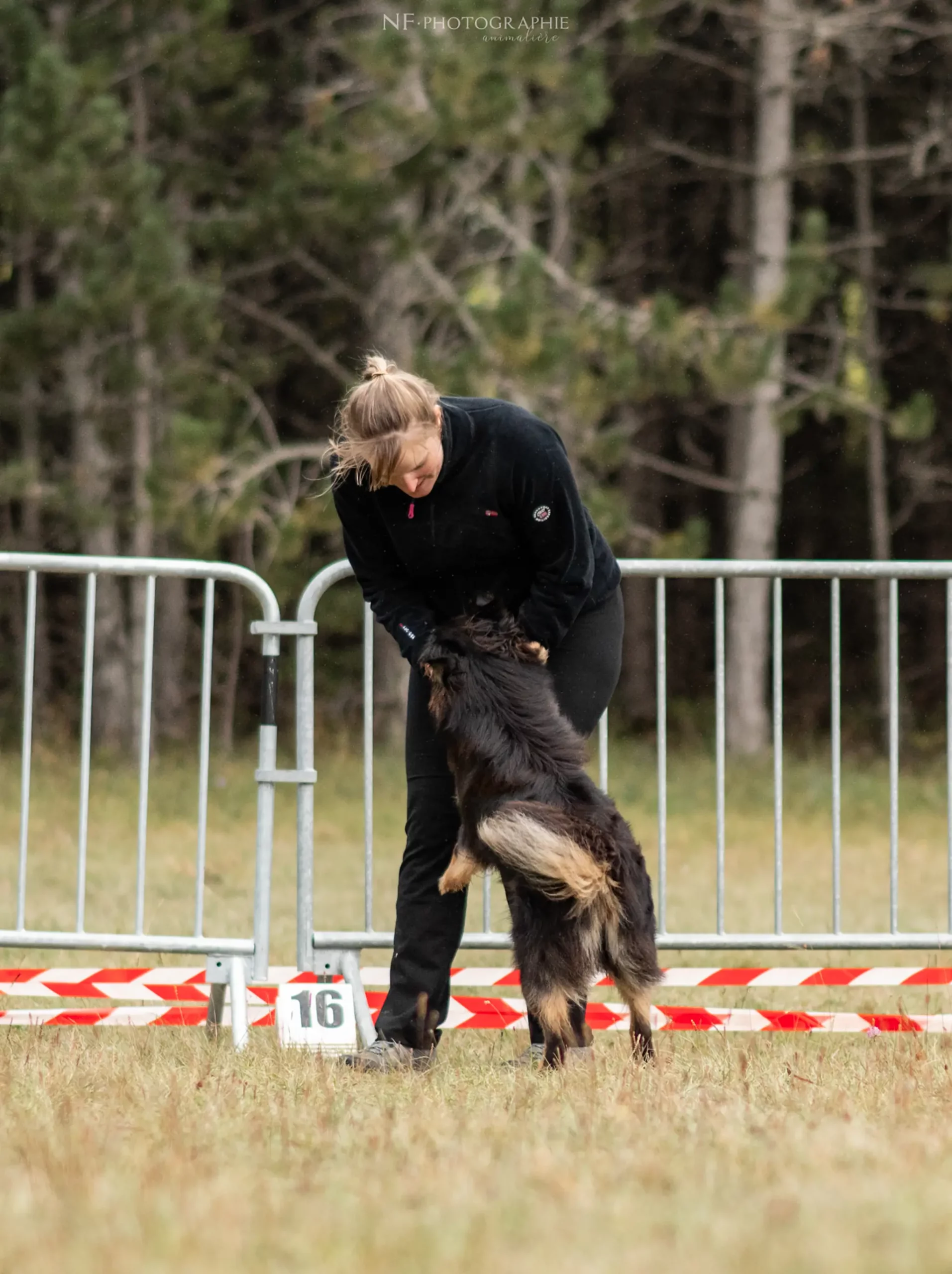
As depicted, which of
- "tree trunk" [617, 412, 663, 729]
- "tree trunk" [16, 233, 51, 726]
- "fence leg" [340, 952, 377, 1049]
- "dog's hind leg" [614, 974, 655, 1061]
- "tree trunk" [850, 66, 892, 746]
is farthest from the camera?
"tree trunk" [617, 412, 663, 729]

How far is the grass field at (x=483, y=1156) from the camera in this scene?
2465 millimetres

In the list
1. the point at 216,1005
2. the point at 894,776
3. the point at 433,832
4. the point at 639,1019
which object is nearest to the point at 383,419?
the point at 433,832

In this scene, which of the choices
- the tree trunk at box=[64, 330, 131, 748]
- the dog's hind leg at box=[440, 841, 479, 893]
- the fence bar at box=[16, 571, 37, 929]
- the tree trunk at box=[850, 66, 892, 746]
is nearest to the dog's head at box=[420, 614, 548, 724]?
the dog's hind leg at box=[440, 841, 479, 893]

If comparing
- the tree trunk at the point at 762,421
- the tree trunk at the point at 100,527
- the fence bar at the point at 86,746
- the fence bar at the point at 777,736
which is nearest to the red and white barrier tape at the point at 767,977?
the fence bar at the point at 777,736

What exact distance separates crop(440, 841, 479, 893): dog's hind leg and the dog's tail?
170mm

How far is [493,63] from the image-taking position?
12109 mm

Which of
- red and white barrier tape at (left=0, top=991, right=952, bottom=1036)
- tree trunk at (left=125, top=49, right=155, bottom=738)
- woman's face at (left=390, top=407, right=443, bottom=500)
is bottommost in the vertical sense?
red and white barrier tape at (left=0, top=991, right=952, bottom=1036)

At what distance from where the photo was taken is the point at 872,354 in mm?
15781

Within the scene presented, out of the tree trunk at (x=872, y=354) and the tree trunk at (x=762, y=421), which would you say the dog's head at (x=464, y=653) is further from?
the tree trunk at (x=872, y=354)

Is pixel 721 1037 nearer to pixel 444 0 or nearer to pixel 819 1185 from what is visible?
pixel 819 1185

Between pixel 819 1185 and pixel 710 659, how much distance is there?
16530 mm

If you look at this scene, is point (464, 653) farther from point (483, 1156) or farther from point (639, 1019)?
point (483, 1156)

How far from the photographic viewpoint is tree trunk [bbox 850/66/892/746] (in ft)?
53.7

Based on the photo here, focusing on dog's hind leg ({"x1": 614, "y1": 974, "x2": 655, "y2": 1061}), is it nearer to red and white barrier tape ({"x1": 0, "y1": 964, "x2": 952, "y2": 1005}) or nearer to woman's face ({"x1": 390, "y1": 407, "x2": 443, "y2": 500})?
red and white barrier tape ({"x1": 0, "y1": 964, "x2": 952, "y2": 1005})
